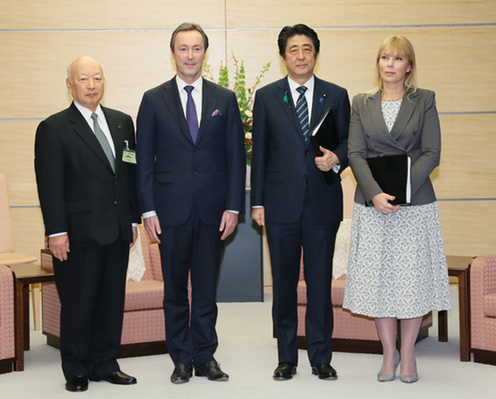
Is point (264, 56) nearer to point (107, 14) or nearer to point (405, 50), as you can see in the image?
point (107, 14)

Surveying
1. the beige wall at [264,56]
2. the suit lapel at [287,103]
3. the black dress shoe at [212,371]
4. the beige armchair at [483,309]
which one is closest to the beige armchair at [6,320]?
the black dress shoe at [212,371]

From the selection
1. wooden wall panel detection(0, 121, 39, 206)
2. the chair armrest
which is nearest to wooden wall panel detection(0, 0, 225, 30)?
wooden wall panel detection(0, 121, 39, 206)

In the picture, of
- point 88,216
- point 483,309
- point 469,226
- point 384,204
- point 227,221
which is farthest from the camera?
point 469,226

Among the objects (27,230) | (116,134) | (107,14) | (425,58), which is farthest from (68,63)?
(425,58)

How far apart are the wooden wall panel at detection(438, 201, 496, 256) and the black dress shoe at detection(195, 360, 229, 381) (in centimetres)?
388

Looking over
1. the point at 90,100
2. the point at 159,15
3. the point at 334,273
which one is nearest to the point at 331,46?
the point at 159,15

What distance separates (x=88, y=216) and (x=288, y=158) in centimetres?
110

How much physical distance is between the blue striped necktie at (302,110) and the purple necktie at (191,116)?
557 millimetres

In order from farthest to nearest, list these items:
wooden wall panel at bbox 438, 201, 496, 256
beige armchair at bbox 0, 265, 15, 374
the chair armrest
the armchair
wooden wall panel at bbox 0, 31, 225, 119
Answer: wooden wall panel at bbox 438, 201, 496, 256
wooden wall panel at bbox 0, 31, 225, 119
the chair armrest
the armchair
beige armchair at bbox 0, 265, 15, 374

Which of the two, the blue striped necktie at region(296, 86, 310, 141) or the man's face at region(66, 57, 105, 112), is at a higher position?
the man's face at region(66, 57, 105, 112)

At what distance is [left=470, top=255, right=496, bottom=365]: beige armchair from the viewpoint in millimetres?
4062

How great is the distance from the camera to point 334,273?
4855 mm

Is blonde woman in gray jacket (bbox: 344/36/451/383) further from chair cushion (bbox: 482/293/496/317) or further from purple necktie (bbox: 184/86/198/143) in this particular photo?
purple necktie (bbox: 184/86/198/143)

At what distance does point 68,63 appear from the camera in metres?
6.84
